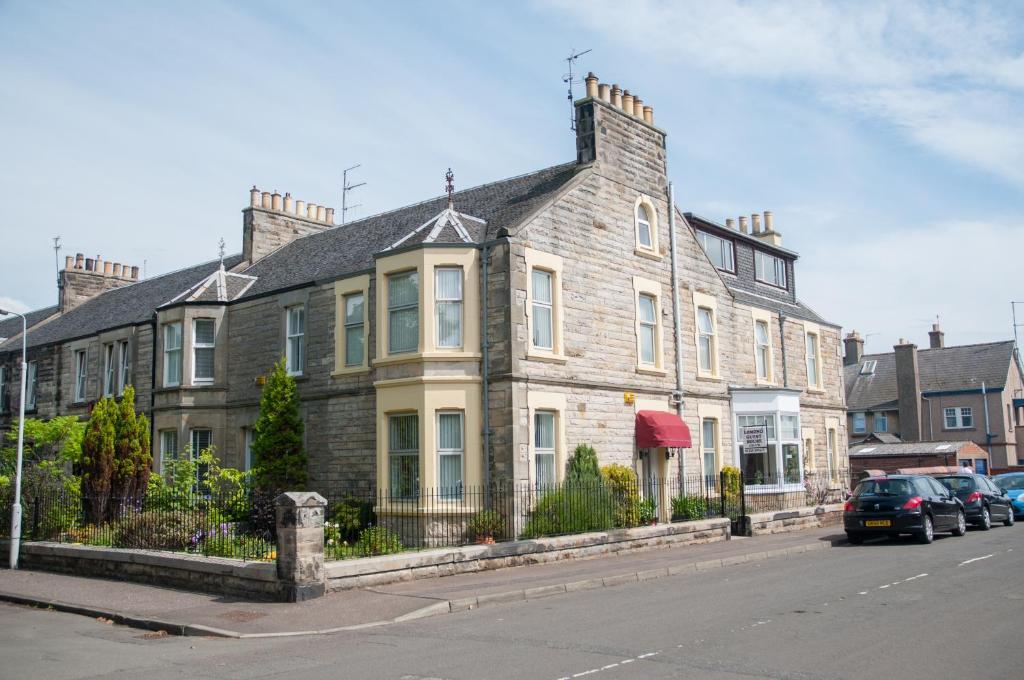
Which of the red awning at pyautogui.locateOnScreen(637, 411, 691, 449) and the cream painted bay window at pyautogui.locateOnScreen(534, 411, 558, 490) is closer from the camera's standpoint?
the cream painted bay window at pyautogui.locateOnScreen(534, 411, 558, 490)

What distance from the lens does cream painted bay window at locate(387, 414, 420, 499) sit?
63.1 feet

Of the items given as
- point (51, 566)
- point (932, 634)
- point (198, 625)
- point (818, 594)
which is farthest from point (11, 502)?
point (932, 634)

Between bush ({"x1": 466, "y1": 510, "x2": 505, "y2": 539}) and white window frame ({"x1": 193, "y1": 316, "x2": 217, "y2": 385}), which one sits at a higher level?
white window frame ({"x1": 193, "y1": 316, "x2": 217, "y2": 385})

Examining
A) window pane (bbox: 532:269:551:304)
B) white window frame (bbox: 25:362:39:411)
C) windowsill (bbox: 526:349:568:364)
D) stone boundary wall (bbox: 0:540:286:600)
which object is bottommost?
stone boundary wall (bbox: 0:540:286:600)

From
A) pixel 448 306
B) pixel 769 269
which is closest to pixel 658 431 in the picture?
pixel 448 306

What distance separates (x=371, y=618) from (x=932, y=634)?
666 centimetres

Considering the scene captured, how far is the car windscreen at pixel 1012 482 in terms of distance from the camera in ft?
92.4

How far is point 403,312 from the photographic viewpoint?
1997 cm

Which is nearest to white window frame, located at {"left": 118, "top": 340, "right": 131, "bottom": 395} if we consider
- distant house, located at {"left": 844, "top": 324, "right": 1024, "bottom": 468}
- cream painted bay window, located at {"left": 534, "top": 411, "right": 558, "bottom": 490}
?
cream painted bay window, located at {"left": 534, "top": 411, "right": 558, "bottom": 490}

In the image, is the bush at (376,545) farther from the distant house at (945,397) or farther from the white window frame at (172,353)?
the distant house at (945,397)

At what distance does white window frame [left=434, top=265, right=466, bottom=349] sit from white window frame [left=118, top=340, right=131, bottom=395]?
13359 mm

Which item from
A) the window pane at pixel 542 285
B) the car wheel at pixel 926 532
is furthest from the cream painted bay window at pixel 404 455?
the car wheel at pixel 926 532

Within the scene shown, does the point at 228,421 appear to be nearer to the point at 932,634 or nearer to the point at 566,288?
the point at 566,288

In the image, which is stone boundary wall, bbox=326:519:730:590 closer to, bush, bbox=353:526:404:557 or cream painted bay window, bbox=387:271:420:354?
bush, bbox=353:526:404:557
